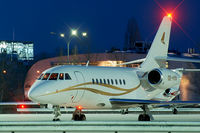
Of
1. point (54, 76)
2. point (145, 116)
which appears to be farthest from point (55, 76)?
point (145, 116)

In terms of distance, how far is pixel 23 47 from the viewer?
14838 cm

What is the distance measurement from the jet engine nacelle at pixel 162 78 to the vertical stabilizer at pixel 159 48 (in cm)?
181

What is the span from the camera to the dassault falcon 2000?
17.5 m

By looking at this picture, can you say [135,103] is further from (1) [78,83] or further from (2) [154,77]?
(1) [78,83]

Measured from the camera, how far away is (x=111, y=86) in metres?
20.6

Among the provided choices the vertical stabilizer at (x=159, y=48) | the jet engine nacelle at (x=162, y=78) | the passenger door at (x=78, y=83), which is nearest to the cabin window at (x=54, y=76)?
the passenger door at (x=78, y=83)

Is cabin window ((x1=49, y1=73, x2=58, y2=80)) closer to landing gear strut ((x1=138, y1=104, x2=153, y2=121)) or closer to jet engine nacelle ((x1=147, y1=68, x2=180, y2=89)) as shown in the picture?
landing gear strut ((x1=138, y1=104, x2=153, y2=121))

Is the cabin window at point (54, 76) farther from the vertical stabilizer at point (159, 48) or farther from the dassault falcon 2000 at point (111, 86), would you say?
the vertical stabilizer at point (159, 48)

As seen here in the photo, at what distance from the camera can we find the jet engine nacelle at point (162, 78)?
21.1 meters

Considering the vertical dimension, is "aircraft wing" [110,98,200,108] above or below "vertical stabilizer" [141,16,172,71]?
below

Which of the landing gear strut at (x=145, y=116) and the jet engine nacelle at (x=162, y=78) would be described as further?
the jet engine nacelle at (x=162, y=78)

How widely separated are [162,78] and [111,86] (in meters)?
2.81

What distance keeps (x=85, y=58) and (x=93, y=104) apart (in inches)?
1665

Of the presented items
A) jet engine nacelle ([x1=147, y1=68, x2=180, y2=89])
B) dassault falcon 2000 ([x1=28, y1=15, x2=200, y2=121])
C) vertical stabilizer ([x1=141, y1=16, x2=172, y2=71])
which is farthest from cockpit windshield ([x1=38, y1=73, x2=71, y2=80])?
vertical stabilizer ([x1=141, y1=16, x2=172, y2=71])
